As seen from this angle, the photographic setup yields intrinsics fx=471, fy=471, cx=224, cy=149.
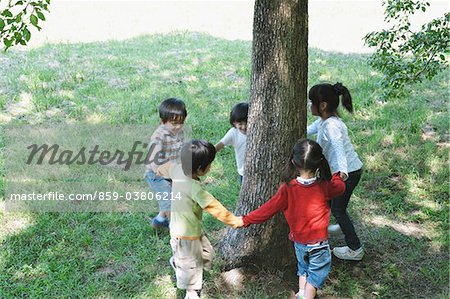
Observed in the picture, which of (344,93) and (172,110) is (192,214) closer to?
(172,110)

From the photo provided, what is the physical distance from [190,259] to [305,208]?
2.73ft

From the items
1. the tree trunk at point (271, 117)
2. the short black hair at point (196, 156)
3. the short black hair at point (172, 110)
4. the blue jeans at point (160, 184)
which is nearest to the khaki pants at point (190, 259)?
the tree trunk at point (271, 117)

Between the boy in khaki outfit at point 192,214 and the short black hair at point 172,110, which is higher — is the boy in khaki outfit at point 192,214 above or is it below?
below

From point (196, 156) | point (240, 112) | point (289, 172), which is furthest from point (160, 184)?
point (289, 172)

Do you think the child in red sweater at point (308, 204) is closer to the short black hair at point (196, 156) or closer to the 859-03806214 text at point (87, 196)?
the short black hair at point (196, 156)

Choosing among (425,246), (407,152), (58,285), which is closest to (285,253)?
(425,246)

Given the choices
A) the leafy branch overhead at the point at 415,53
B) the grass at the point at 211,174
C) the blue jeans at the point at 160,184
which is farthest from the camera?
the leafy branch overhead at the point at 415,53

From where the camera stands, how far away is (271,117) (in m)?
3.22

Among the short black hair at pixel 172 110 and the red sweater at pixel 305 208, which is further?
the short black hair at pixel 172 110

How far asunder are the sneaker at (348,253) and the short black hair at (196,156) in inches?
57.7

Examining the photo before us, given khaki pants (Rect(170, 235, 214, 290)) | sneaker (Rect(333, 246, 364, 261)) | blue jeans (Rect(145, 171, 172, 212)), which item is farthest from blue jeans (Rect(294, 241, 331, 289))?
blue jeans (Rect(145, 171, 172, 212))

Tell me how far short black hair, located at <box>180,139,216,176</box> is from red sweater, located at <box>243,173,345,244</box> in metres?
0.44

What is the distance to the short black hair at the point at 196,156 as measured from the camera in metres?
2.90

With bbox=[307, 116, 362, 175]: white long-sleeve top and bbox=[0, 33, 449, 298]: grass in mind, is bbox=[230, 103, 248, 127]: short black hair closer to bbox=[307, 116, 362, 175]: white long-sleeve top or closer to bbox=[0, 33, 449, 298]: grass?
bbox=[307, 116, 362, 175]: white long-sleeve top
